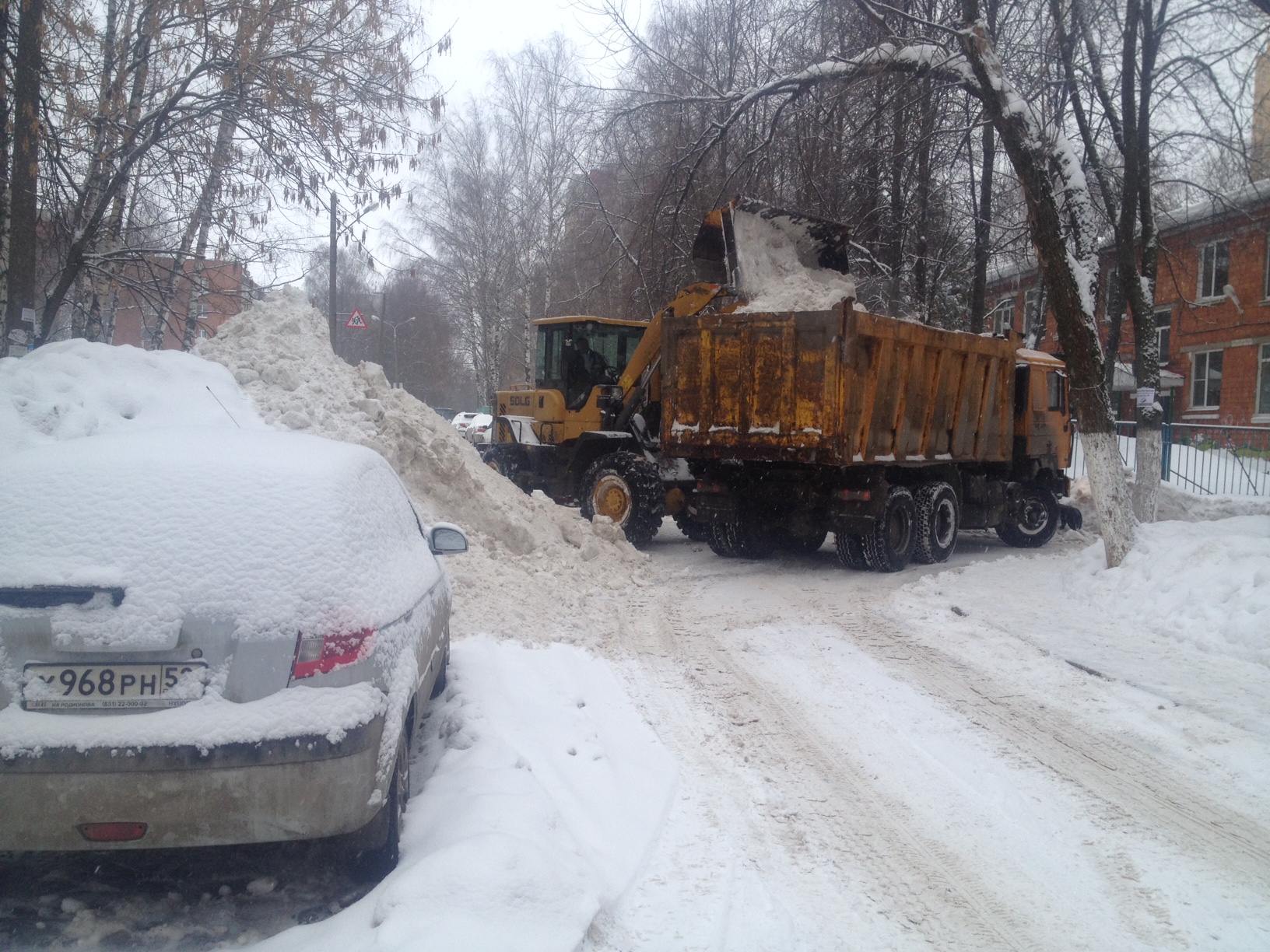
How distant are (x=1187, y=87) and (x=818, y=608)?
8.28m

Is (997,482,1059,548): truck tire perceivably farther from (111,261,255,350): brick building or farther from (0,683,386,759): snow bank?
(0,683,386,759): snow bank

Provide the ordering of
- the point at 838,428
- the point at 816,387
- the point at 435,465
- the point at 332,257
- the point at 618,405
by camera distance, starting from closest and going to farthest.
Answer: the point at 838,428, the point at 816,387, the point at 435,465, the point at 618,405, the point at 332,257

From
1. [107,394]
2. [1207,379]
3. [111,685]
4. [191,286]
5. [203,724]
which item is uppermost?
[1207,379]

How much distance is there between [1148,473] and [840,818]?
36.2 feet

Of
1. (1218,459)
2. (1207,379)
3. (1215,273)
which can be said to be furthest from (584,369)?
(1207,379)

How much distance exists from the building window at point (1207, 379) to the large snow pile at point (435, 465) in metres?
25.5

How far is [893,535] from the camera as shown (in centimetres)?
1156

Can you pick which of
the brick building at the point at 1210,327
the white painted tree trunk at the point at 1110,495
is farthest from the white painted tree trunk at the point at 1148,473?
the brick building at the point at 1210,327

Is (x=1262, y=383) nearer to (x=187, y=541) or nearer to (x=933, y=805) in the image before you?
(x=933, y=805)

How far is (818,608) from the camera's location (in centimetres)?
941

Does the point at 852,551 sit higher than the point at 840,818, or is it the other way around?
the point at 852,551

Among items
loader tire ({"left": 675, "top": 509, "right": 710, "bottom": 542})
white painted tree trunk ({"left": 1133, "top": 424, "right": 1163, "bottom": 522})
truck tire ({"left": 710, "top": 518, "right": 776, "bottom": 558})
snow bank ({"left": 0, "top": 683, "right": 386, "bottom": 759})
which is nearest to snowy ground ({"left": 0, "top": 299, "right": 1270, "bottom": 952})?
snow bank ({"left": 0, "top": 683, "right": 386, "bottom": 759})

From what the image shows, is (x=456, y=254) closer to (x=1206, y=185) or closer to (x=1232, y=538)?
(x=1206, y=185)

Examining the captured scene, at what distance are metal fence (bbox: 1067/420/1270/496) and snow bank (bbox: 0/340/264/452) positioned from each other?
14.4m
